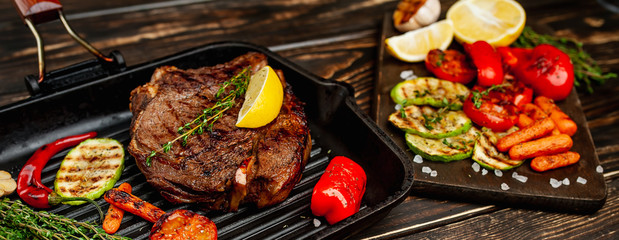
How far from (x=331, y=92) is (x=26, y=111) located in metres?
2.12

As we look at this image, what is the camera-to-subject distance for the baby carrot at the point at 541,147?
10.9ft

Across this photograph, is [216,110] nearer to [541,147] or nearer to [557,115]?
[541,147]

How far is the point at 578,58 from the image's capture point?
4516 millimetres

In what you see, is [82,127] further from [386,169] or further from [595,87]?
[595,87]

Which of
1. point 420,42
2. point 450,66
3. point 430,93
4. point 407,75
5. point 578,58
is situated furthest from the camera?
point 578,58

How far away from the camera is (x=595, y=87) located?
14.5ft

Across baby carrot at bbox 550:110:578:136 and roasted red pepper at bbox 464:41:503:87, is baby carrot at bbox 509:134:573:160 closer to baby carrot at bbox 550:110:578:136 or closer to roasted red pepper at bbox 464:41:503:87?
baby carrot at bbox 550:110:578:136

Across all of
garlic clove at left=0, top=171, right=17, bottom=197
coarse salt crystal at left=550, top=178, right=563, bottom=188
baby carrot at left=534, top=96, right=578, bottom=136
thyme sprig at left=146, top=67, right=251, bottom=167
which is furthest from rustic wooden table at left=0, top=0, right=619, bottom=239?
thyme sprig at left=146, top=67, right=251, bottom=167

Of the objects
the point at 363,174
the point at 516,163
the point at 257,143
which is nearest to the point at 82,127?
the point at 257,143

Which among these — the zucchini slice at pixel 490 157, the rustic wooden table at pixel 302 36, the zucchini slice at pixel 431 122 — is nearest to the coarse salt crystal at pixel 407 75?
the rustic wooden table at pixel 302 36

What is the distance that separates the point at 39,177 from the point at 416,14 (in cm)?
337

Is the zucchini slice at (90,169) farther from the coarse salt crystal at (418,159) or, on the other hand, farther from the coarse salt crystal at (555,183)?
the coarse salt crystal at (555,183)

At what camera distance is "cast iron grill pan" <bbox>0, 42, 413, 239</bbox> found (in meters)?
2.83

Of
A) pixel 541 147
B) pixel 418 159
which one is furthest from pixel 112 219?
pixel 541 147
